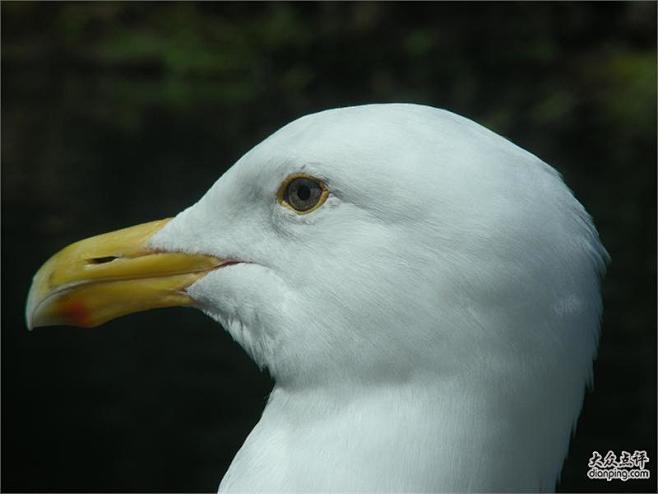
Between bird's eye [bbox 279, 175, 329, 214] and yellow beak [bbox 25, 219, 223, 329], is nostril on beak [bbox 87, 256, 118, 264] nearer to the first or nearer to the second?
yellow beak [bbox 25, 219, 223, 329]

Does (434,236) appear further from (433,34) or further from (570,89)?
(433,34)

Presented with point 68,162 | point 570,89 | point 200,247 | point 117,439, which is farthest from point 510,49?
point 200,247

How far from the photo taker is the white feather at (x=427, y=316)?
2.91m

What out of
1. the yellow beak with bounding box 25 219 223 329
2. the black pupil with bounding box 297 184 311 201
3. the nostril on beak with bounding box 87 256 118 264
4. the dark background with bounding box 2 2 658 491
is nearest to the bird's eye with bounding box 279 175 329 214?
the black pupil with bounding box 297 184 311 201

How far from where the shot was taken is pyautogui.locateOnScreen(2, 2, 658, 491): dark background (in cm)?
986

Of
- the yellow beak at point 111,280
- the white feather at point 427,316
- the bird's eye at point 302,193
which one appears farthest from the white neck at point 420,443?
the yellow beak at point 111,280

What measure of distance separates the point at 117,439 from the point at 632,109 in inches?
667

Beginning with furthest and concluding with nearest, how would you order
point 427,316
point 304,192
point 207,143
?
point 207,143 < point 304,192 < point 427,316

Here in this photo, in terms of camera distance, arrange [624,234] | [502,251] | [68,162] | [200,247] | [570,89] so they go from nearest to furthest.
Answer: [502,251] → [200,247] → [624,234] → [68,162] → [570,89]

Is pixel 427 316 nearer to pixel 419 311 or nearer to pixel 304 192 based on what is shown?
pixel 419 311

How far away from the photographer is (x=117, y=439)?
9.72 metres

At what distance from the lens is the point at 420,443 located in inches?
116

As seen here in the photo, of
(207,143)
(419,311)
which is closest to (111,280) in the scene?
(419,311)

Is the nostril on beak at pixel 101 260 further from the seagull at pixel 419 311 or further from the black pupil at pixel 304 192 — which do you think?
the black pupil at pixel 304 192
